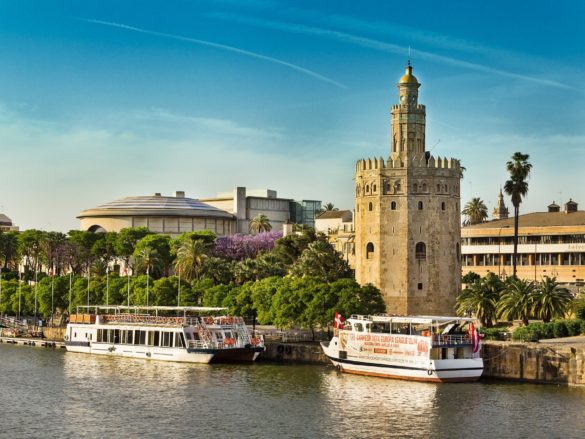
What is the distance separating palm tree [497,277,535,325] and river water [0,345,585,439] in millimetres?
11093

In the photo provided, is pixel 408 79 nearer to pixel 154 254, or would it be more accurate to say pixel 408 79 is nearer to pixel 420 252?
pixel 420 252

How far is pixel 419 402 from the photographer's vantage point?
5594 cm

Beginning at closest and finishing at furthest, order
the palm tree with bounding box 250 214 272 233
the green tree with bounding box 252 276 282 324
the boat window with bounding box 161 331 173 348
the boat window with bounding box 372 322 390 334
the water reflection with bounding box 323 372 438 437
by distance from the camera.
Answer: the water reflection with bounding box 323 372 438 437 → the boat window with bounding box 372 322 390 334 → the boat window with bounding box 161 331 173 348 → the green tree with bounding box 252 276 282 324 → the palm tree with bounding box 250 214 272 233

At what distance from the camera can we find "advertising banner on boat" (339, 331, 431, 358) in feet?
210

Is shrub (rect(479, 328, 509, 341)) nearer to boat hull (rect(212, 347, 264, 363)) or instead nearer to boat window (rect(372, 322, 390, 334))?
boat window (rect(372, 322, 390, 334))

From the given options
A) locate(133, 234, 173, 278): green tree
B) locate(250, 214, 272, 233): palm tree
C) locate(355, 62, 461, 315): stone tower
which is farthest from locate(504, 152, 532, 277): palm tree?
locate(250, 214, 272, 233): palm tree

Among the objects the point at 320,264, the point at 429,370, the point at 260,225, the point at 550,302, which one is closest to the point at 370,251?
the point at 320,264

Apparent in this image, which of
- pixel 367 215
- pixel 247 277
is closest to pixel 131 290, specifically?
pixel 247 277

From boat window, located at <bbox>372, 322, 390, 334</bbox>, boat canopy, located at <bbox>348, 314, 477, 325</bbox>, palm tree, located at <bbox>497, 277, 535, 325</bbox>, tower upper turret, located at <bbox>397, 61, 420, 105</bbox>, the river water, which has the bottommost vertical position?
the river water

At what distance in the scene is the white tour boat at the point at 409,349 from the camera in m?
63.2

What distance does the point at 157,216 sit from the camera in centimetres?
17012

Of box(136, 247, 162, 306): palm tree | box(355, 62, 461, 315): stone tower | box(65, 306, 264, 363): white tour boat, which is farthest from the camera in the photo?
box(136, 247, 162, 306): palm tree

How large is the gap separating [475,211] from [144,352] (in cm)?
8678

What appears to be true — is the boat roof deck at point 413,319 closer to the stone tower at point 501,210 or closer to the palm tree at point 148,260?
the palm tree at point 148,260
